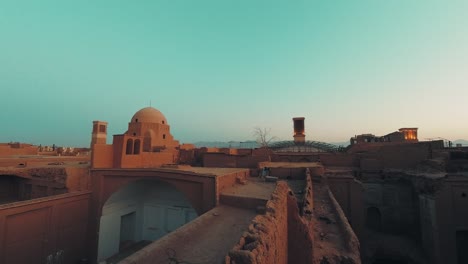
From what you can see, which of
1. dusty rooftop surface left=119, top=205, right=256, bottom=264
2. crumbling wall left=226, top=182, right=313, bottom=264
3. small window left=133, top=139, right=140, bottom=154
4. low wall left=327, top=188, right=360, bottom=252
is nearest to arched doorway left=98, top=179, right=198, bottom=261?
small window left=133, top=139, right=140, bottom=154

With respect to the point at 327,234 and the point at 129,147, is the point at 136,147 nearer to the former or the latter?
the point at 129,147

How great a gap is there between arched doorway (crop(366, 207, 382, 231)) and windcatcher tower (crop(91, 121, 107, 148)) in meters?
31.4

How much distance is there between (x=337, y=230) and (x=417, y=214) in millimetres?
15811

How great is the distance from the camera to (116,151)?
19.2m

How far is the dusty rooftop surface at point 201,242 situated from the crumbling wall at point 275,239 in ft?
5.42

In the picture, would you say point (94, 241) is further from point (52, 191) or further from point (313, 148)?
point (313, 148)

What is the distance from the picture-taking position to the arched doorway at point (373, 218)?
70.6ft

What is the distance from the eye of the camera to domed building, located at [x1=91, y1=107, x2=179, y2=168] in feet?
61.1

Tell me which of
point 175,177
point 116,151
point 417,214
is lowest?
point 417,214

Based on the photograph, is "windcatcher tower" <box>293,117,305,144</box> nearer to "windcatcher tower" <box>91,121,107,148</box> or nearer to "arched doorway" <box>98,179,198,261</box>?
"arched doorway" <box>98,179,198,261</box>

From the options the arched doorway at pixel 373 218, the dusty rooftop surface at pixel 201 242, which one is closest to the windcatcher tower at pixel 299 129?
the arched doorway at pixel 373 218

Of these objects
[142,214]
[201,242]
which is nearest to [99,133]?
[142,214]

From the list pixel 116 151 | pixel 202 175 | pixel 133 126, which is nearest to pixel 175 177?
pixel 202 175

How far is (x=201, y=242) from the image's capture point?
24.8 feet
